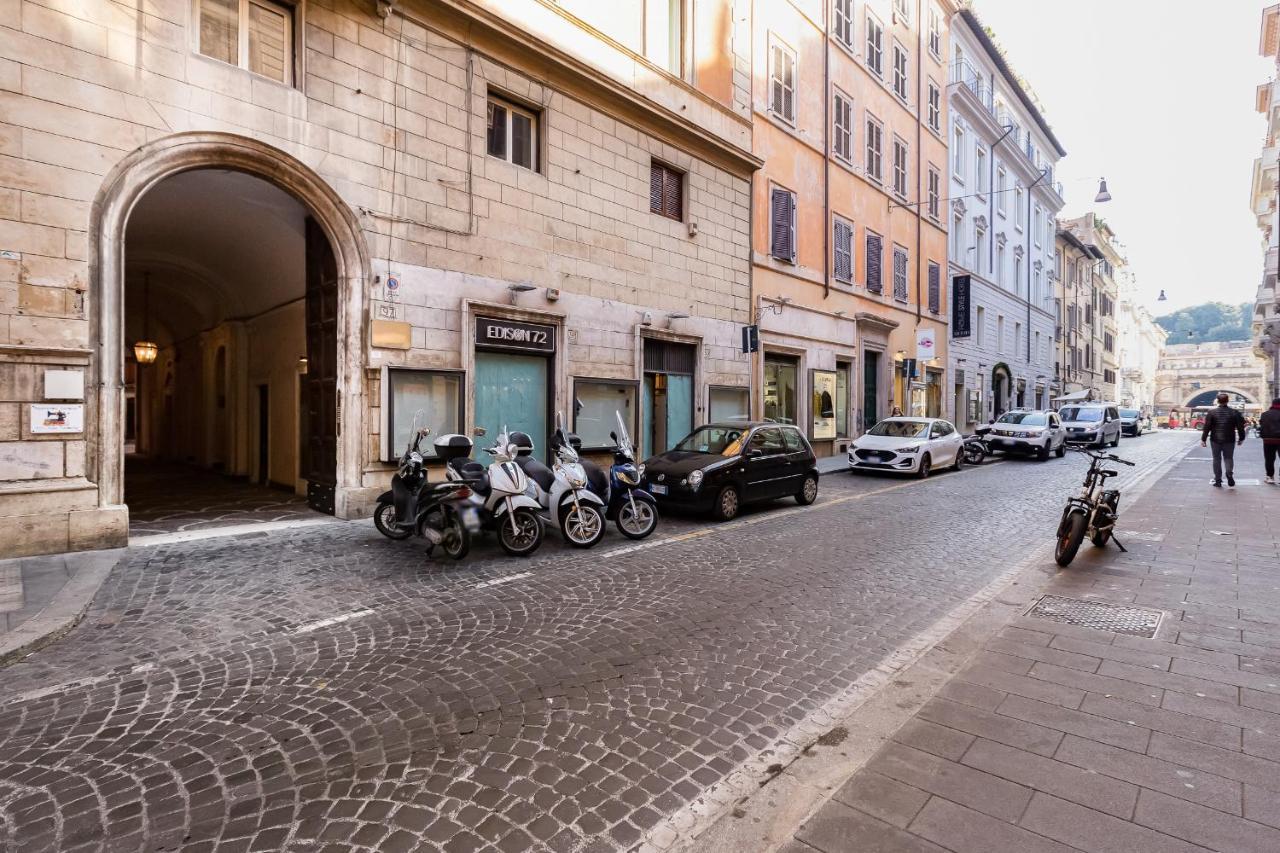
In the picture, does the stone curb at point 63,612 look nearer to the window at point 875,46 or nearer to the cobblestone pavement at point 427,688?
the cobblestone pavement at point 427,688

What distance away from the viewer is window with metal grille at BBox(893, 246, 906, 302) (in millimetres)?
24391

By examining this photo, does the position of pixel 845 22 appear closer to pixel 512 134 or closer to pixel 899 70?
pixel 899 70

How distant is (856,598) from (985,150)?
33.2 m

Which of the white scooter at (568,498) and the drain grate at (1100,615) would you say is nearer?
the drain grate at (1100,615)

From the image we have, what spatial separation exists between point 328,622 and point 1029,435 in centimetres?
2119

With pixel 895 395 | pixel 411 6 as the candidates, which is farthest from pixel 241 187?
pixel 895 395

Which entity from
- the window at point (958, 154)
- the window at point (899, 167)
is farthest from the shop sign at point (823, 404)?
the window at point (958, 154)

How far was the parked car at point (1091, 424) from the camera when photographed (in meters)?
25.8

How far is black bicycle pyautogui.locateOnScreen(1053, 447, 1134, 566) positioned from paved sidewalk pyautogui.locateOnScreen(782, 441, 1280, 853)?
4.51 ft

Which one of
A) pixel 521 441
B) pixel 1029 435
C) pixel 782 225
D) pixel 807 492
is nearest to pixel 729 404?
pixel 782 225

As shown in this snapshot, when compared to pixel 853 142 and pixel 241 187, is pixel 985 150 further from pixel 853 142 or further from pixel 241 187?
pixel 241 187

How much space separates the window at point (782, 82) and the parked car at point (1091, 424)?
16.0 m

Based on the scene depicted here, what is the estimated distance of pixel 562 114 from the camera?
12.4 metres

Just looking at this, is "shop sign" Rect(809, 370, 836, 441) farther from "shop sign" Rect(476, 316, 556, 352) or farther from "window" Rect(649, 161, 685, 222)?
"shop sign" Rect(476, 316, 556, 352)
